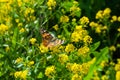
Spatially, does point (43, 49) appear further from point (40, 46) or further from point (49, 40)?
point (49, 40)

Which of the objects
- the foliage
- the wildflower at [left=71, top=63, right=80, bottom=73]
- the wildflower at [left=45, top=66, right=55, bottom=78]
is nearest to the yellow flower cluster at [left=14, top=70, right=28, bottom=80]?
the foliage

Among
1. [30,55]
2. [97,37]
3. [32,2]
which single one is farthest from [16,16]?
[97,37]

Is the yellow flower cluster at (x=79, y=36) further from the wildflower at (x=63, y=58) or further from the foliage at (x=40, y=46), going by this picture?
the wildflower at (x=63, y=58)

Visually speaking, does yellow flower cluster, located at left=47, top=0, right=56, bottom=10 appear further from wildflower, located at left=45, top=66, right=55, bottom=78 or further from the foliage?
wildflower, located at left=45, top=66, right=55, bottom=78

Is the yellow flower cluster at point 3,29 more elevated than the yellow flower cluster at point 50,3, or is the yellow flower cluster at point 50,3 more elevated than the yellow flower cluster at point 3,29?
the yellow flower cluster at point 50,3

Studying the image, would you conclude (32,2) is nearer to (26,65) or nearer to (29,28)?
(29,28)

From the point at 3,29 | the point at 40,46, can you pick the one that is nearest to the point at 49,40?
the point at 40,46

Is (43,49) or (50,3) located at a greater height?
(50,3)

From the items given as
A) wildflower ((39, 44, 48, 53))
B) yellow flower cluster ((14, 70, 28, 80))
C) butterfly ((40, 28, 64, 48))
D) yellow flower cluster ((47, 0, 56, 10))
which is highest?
yellow flower cluster ((47, 0, 56, 10))

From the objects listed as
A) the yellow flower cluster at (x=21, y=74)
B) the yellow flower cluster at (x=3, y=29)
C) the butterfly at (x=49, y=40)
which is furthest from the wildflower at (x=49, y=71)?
the yellow flower cluster at (x=3, y=29)
